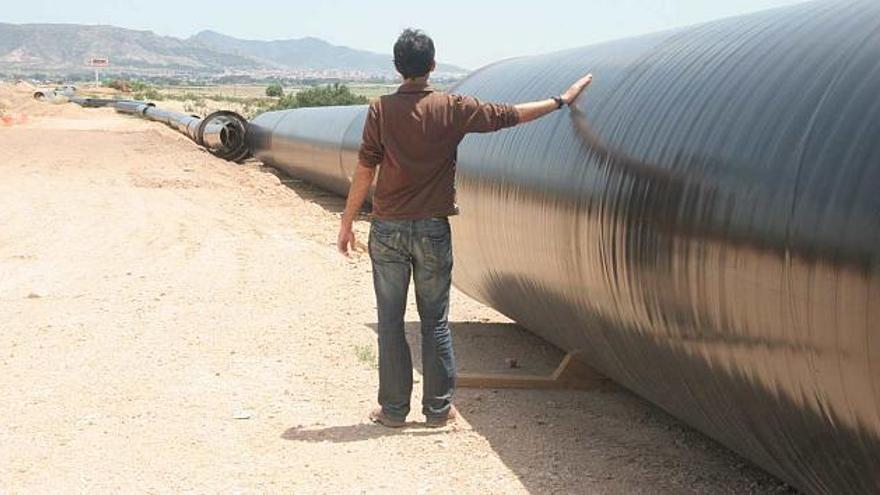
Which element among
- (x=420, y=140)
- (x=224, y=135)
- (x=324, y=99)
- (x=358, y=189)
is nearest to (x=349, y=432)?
(x=358, y=189)

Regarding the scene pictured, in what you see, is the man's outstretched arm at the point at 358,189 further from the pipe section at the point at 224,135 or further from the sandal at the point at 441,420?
the pipe section at the point at 224,135

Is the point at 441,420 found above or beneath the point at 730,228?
beneath

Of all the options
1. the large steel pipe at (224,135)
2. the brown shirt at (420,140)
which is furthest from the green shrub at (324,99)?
the brown shirt at (420,140)

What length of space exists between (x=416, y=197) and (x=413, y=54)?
0.67 m

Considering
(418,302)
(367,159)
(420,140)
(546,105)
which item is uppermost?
(546,105)

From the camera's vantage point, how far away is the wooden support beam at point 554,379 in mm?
6391

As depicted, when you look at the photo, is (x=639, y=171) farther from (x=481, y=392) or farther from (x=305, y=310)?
(x=305, y=310)

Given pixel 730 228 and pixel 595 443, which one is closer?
pixel 730 228

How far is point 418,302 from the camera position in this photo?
5.59 m

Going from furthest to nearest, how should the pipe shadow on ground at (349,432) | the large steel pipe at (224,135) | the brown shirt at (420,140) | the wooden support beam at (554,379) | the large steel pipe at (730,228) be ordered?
1. the large steel pipe at (224,135)
2. the wooden support beam at (554,379)
3. the pipe shadow on ground at (349,432)
4. the brown shirt at (420,140)
5. the large steel pipe at (730,228)

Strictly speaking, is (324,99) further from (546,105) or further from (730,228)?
(730,228)

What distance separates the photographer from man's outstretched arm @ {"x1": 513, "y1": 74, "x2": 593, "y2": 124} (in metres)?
5.34

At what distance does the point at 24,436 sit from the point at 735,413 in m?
3.46

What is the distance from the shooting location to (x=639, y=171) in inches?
181
